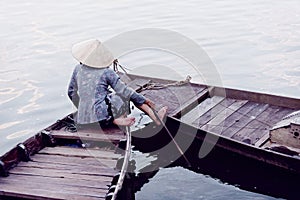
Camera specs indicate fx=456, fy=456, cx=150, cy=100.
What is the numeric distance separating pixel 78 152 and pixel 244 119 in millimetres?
3275

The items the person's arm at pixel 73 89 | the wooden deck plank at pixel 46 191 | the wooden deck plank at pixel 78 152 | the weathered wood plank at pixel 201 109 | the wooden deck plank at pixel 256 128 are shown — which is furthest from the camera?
the weathered wood plank at pixel 201 109

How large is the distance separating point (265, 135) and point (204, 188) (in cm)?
141

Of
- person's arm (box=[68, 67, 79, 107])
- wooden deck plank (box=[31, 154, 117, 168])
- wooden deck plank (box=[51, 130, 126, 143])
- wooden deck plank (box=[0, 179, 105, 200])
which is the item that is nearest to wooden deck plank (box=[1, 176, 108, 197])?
wooden deck plank (box=[0, 179, 105, 200])

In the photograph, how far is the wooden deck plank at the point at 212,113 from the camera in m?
8.81

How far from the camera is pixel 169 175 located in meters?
8.54

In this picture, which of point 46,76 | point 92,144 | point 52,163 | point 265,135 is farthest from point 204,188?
point 46,76

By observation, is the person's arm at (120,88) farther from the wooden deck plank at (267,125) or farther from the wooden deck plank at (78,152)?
the wooden deck plank at (267,125)

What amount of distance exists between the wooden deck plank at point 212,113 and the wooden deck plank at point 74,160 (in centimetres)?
242

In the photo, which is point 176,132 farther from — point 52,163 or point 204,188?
point 52,163

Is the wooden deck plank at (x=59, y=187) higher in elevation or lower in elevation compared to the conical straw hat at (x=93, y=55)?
lower

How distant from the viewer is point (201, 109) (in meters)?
9.34

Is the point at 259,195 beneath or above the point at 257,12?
beneath

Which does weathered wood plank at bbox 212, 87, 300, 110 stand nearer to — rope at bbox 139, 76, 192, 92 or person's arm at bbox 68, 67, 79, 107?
rope at bbox 139, 76, 192, 92

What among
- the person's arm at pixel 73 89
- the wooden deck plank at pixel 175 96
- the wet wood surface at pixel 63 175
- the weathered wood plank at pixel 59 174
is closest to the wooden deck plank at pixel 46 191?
the wet wood surface at pixel 63 175
